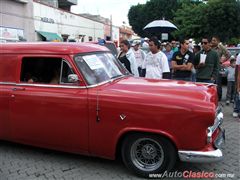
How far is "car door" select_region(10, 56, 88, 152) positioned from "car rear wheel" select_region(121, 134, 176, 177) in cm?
65

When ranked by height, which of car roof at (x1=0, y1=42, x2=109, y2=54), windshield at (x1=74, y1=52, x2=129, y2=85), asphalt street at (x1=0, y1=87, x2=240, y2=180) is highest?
car roof at (x1=0, y1=42, x2=109, y2=54)

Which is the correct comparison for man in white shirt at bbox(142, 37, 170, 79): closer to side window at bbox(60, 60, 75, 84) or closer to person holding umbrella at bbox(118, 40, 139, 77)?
person holding umbrella at bbox(118, 40, 139, 77)

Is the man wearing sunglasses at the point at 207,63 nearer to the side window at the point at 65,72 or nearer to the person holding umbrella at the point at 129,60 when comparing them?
the person holding umbrella at the point at 129,60

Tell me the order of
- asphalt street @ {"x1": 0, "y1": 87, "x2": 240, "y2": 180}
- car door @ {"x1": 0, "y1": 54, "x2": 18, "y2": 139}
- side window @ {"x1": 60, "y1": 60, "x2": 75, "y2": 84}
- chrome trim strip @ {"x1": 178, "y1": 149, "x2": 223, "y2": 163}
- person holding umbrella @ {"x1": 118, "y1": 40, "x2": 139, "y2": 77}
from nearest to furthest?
chrome trim strip @ {"x1": 178, "y1": 149, "x2": 223, "y2": 163}
asphalt street @ {"x1": 0, "y1": 87, "x2": 240, "y2": 180}
side window @ {"x1": 60, "y1": 60, "x2": 75, "y2": 84}
car door @ {"x1": 0, "y1": 54, "x2": 18, "y2": 139}
person holding umbrella @ {"x1": 118, "y1": 40, "x2": 139, "y2": 77}

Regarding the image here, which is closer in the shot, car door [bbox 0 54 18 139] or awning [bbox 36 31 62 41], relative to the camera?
car door [bbox 0 54 18 139]

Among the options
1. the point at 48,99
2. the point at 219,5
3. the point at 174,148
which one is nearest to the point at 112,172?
the point at 174,148

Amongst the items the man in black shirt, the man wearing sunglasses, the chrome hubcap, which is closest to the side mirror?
the chrome hubcap

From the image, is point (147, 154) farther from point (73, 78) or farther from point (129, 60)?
point (129, 60)

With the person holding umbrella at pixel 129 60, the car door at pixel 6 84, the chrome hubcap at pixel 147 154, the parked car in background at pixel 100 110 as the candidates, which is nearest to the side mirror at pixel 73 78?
the parked car in background at pixel 100 110

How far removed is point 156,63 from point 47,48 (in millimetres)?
2534

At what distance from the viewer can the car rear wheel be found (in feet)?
13.6

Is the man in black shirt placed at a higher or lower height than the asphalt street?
higher

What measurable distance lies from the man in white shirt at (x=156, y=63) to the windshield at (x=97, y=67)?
1.41 meters

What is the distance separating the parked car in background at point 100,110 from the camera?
3.99 m
